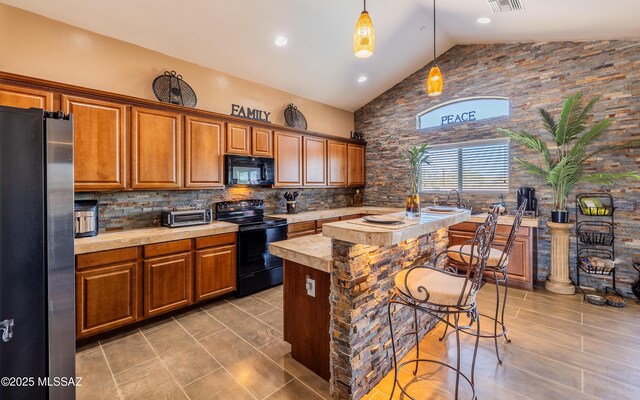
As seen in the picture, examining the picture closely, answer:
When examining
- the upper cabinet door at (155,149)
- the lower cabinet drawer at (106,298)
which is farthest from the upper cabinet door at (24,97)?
the lower cabinet drawer at (106,298)

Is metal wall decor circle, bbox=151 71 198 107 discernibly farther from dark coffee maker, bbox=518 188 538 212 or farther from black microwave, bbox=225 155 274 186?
dark coffee maker, bbox=518 188 538 212

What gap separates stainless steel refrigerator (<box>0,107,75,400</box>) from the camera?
104 centimetres

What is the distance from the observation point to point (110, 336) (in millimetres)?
2707

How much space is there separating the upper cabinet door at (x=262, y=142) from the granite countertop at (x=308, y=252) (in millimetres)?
2167

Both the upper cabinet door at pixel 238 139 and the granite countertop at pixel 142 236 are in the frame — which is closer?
the granite countertop at pixel 142 236

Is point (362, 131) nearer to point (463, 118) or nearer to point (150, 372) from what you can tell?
point (463, 118)

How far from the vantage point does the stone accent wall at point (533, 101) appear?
3.50m

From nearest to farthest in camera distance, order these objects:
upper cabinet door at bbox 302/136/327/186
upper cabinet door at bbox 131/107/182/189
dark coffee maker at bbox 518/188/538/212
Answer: upper cabinet door at bbox 131/107/182/189, dark coffee maker at bbox 518/188/538/212, upper cabinet door at bbox 302/136/327/186

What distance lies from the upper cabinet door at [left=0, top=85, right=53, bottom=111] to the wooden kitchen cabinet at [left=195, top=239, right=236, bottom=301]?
6.40 feet

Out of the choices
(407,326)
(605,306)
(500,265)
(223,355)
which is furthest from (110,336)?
(605,306)

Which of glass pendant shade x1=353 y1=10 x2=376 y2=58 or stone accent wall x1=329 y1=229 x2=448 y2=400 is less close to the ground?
glass pendant shade x1=353 y1=10 x2=376 y2=58

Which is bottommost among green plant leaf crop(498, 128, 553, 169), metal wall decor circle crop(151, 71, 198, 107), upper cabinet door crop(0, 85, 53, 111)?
green plant leaf crop(498, 128, 553, 169)

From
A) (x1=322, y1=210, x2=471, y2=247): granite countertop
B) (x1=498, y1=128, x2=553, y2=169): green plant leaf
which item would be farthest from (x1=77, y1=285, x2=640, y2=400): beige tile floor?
(x1=498, y1=128, x2=553, y2=169): green plant leaf

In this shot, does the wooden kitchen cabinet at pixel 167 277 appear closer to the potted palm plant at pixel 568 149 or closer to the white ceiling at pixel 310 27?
the white ceiling at pixel 310 27
